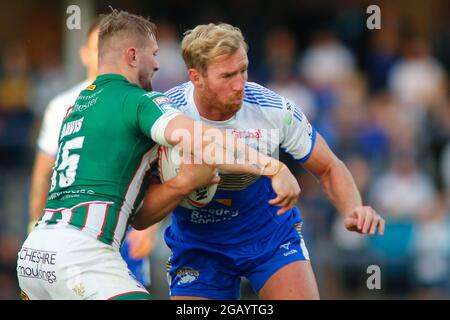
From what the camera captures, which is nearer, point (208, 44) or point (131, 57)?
point (131, 57)

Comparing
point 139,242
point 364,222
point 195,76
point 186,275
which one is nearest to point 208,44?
point 195,76

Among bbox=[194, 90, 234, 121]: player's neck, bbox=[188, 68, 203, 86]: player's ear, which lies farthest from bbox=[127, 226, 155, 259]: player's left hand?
bbox=[188, 68, 203, 86]: player's ear

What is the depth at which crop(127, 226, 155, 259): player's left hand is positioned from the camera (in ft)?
25.1

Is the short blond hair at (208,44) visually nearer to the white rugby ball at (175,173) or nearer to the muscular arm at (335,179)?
the white rugby ball at (175,173)

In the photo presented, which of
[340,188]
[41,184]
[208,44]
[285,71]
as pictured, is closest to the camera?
[208,44]

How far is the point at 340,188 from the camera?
6000 millimetres

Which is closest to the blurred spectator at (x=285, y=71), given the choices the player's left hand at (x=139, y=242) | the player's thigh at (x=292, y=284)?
the player's left hand at (x=139, y=242)

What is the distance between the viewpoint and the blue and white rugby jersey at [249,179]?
596 cm

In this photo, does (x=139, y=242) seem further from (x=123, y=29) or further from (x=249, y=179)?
(x=123, y=29)

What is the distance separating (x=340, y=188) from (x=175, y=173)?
1.21 metres

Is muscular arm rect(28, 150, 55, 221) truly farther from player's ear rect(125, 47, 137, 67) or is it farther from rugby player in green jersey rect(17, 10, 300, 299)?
player's ear rect(125, 47, 137, 67)

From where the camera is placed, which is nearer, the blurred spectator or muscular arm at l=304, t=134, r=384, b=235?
muscular arm at l=304, t=134, r=384, b=235

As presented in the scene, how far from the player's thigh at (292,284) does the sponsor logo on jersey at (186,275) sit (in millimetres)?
477
